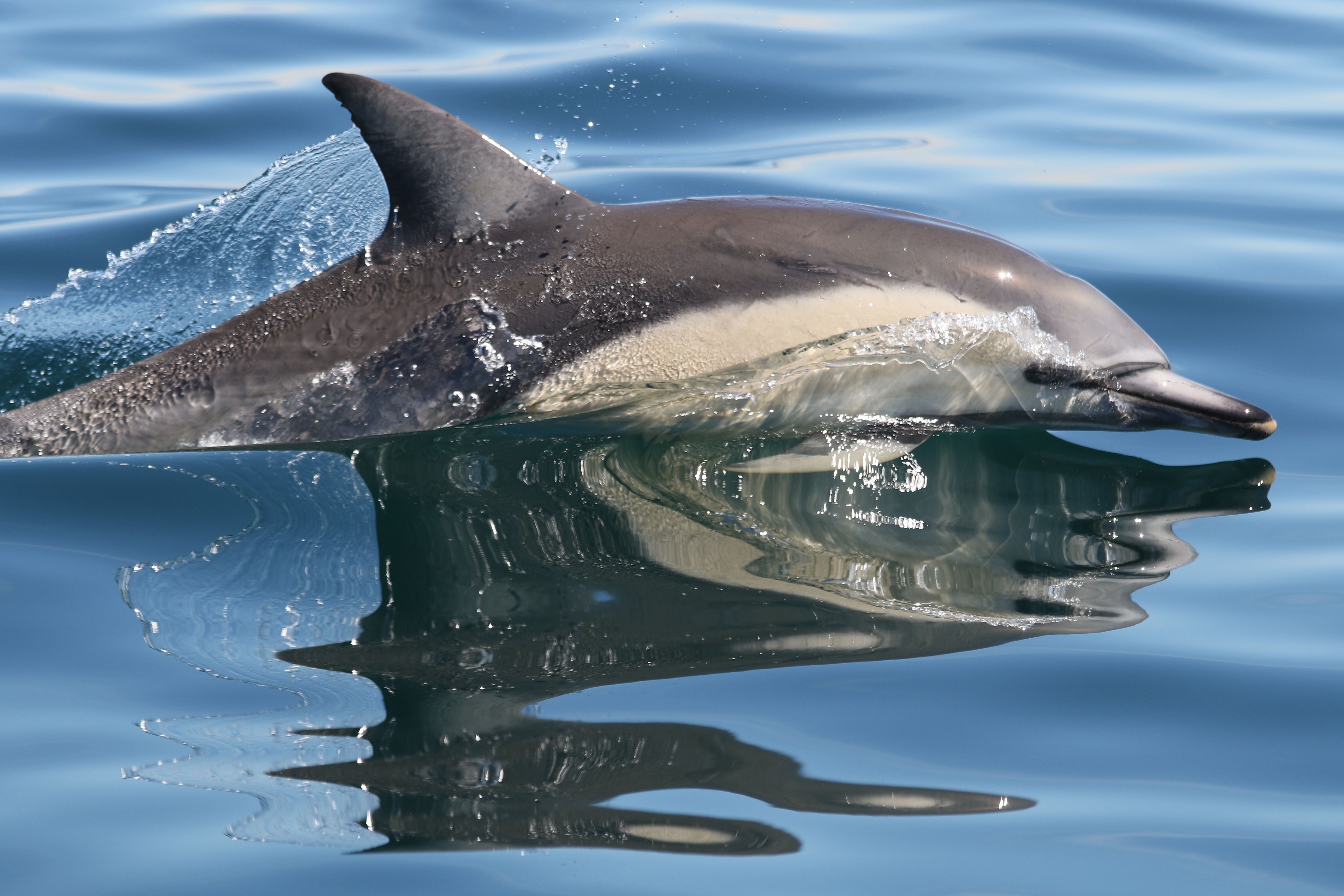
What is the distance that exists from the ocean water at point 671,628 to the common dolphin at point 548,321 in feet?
0.61

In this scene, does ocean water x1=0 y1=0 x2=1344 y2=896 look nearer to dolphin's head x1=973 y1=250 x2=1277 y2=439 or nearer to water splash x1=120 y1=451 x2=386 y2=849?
water splash x1=120 y1=451 x2=386 y2=849

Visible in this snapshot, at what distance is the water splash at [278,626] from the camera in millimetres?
3121

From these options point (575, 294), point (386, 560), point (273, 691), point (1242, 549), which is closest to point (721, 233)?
point (575, 294)

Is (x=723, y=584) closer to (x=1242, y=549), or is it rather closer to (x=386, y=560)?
(x=386, y=560)

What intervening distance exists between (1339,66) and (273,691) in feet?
36.1

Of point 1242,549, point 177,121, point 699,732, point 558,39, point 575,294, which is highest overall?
point 558,39

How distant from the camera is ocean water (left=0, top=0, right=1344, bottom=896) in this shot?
10.0 ft

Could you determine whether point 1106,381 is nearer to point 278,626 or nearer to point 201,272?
point 278,626

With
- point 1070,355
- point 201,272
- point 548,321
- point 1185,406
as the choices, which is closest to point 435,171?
point 548,321

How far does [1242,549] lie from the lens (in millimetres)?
4750

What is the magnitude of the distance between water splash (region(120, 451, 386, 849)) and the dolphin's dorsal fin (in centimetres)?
95

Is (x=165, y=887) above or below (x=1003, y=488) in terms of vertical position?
below

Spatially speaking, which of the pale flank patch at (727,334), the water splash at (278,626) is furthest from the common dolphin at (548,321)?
the water splash at (278,626)

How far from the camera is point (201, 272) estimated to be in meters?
7.42
